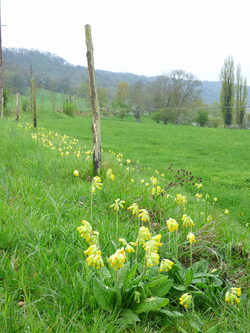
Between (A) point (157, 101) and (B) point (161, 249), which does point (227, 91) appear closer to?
(A) point (157, 101)

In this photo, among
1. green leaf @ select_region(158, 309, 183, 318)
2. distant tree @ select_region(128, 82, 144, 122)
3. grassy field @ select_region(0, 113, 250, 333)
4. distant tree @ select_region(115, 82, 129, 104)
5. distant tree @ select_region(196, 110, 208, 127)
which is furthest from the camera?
distant tree @ select_region(115, 82, 129, 104)

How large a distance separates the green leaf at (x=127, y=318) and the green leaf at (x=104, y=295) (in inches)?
3.5

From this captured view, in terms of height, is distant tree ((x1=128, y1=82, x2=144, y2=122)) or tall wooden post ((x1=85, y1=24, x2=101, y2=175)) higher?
distant tree ((x1=128, y1=82, x2=144, y2=122))

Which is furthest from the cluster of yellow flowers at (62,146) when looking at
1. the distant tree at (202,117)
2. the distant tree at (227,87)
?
the distant tree at (202,117)

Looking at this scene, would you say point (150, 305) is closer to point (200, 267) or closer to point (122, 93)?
point (200, 267)

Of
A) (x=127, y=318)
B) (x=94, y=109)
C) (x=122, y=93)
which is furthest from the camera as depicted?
(x=122, y=93)

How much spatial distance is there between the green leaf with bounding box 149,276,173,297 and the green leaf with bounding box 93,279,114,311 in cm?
33

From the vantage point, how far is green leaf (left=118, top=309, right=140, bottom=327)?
2025 mm

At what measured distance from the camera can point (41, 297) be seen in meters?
2.16

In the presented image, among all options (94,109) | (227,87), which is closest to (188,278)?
(94,109)

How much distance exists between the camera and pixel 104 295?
211 centimetres

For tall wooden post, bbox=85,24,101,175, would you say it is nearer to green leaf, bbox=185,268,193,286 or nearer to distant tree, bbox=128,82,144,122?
green leaf, bbox=185,268,193,286

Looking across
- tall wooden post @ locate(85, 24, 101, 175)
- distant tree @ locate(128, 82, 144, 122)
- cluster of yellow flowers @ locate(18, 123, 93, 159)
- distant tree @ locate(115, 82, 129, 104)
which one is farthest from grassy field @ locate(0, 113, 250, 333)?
distant tree @ locate(115, 82, 129, 104)

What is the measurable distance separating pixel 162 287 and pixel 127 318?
0.34 metres
